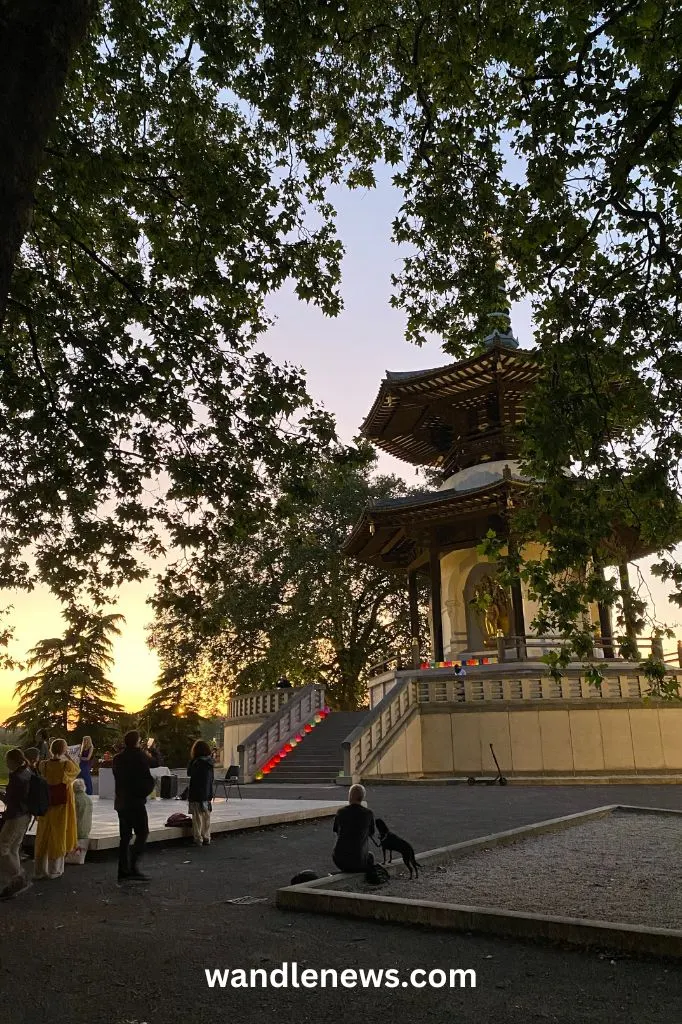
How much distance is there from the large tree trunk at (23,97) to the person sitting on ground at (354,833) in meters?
6.20

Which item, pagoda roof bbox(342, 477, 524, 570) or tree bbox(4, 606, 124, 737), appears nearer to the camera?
pagoda roof bbox(342, 477, 524, 570)

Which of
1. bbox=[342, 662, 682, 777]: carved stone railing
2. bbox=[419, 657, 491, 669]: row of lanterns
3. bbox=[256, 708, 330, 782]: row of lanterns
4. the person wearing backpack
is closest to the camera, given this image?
the person wearing backpack

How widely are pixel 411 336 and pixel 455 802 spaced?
10.5 meters

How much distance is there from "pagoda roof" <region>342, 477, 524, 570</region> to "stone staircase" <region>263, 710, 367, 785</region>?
24.8ft

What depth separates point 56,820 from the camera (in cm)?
894

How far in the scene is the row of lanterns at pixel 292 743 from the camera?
24869 millimetres

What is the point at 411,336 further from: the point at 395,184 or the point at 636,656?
the point at 636,656

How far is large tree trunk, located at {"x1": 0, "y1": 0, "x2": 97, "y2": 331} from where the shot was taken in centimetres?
450

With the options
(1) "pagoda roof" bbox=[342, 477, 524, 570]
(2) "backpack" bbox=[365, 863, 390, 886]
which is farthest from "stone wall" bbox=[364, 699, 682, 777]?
(2) "backpack" bbox=[365, 863, 390, 886]

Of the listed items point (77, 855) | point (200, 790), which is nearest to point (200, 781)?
point (200, 790)

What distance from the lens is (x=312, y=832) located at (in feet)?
40.3

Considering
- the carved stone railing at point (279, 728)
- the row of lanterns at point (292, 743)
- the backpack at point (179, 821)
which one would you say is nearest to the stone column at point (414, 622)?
the carved stone railing at point (279, 728)

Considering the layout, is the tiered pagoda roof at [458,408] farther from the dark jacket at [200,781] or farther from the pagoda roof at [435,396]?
the dark jacket at [200,781]

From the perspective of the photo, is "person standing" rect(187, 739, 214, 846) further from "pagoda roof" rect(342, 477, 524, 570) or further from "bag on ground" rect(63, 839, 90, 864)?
"pagoda roof" rect(342, 477, 524, 570)
